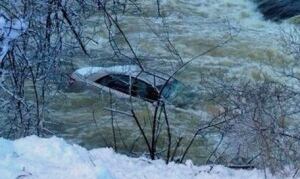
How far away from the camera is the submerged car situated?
11258mm

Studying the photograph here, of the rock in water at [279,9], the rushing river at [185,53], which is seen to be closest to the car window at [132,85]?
the rushing river at [185,53]

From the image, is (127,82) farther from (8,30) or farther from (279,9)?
(279,9)

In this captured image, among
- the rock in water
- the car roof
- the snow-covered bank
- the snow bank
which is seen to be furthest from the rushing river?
the snow-covered bank

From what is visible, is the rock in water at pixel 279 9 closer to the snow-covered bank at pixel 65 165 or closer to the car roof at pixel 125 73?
the car roof at pixel 125 73

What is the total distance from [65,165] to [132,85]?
5.93 meters

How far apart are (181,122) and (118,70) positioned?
1.82 m

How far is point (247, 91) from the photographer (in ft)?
34.6

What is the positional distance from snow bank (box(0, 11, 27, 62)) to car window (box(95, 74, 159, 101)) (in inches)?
123

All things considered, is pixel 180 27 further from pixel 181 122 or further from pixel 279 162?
pixel 279 162

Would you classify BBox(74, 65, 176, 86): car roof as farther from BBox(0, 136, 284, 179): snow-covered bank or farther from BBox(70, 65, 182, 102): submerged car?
BBox(0, 136, 284, 179): snow-covered bank

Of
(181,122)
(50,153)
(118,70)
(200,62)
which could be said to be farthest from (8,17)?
(200,62)

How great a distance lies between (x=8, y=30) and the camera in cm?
788

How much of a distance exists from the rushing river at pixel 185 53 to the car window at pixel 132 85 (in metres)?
0.29

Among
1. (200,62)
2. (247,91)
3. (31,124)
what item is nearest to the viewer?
(31,124)
